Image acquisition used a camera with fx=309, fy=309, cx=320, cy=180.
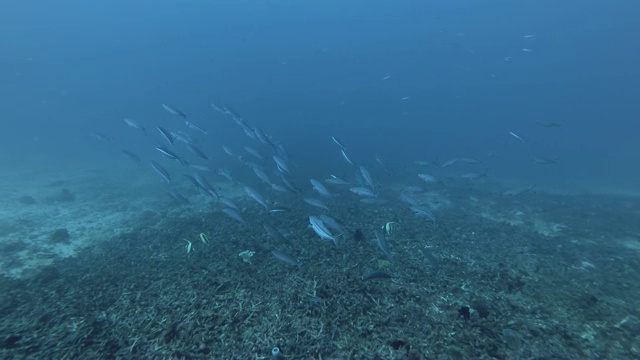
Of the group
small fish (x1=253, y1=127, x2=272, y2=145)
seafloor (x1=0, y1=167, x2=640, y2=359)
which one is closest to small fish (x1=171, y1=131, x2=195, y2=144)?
small fish (x1=253, y1=127, x2=272, y2=145)

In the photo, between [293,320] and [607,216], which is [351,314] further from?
[607,216]

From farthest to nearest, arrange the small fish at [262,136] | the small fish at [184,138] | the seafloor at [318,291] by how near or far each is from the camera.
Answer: the small fish at [184,138]
the small fish at [262,136]
the seafloor at [318,291]

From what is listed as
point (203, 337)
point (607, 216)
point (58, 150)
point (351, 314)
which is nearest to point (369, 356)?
point (351, 314)

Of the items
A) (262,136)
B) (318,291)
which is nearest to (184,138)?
(262,136)

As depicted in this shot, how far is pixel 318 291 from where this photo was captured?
798cm

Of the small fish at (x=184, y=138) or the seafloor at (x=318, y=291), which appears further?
the small fish at (x=184, y=138)

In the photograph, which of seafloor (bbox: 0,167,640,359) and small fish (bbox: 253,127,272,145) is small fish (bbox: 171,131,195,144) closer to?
small fish (bbox: 253,127,272,145)

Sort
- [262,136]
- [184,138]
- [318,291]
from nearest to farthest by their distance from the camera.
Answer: [318,291] < [262,136] < [184,138]

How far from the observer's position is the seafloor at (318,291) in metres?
6.42

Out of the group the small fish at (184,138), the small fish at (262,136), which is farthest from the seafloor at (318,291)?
the small fish at (184,138)

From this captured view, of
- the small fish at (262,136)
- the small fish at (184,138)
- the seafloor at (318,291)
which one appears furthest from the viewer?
Result: the small fish at (184,138)

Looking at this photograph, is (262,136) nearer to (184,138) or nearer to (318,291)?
(184,138)

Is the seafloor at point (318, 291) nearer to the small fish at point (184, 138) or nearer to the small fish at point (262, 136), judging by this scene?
the small fish at point (262, 136)

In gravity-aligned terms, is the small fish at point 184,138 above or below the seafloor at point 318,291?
above
